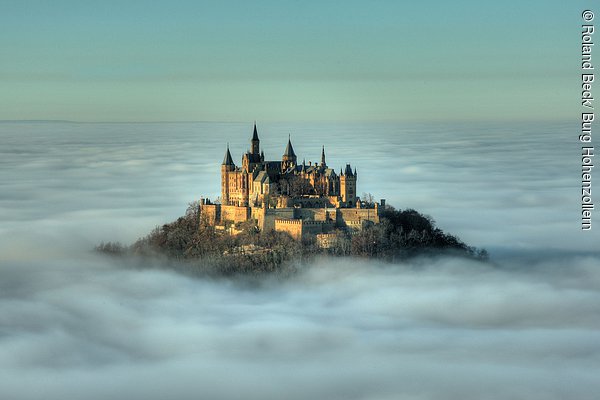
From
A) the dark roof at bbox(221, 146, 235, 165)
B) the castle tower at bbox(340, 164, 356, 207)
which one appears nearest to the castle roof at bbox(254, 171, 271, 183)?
the dark roof at bbox(221, 146, 235, 165)

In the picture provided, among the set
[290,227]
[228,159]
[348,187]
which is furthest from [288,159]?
[290,227]

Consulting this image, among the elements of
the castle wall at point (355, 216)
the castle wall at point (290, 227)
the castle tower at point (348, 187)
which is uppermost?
the castle tower at point (348, 187)

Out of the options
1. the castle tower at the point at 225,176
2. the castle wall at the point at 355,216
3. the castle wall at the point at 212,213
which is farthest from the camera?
the castle tower at the point at 225,176

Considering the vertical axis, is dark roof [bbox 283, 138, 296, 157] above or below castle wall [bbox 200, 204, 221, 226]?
Result: above

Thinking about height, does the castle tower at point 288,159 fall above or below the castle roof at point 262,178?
above

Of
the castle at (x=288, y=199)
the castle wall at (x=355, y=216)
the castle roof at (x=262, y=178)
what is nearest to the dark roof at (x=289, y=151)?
the castle at (x=288, y=199)

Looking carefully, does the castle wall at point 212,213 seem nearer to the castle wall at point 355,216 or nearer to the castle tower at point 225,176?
the castle tower at point 225,176

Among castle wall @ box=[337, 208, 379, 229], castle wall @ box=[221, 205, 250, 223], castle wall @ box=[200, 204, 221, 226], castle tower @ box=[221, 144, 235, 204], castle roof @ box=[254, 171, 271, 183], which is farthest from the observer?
castle tower @ box=[221, 144, 235, 204]

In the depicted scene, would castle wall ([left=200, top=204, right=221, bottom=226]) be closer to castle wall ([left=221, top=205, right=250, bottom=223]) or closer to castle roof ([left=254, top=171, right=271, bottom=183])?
castle wall ([left=221, top=205, right=250, bottom=223])
